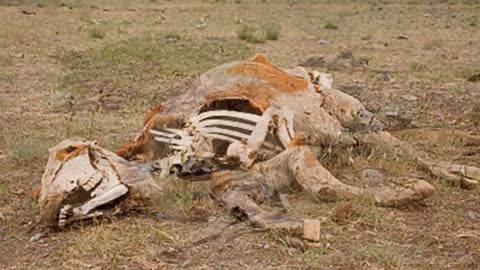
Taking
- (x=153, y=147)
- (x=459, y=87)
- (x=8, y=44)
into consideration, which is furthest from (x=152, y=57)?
Result: (x=153, y=147)

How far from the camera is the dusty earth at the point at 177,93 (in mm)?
3861

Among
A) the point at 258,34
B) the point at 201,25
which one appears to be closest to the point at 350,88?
the point at 258,34

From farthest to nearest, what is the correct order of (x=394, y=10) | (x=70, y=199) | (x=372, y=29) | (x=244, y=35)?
(x=394, y=10), (x=372, y=29), (x=244, y=35), (x=70, y=199)

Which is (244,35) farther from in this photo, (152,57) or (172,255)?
(172,255)

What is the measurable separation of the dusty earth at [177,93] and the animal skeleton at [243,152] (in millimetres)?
116

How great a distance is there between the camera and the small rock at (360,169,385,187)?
5035mm

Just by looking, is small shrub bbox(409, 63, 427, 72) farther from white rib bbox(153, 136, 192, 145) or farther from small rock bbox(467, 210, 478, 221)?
white rib bbox(153, 136, 192, 145)

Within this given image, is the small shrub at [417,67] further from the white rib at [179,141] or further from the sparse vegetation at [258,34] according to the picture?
the white rib at [179,141]

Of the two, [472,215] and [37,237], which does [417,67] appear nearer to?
[472,215]

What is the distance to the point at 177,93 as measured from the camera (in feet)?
22.4

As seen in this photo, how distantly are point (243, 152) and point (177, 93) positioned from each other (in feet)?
7.78

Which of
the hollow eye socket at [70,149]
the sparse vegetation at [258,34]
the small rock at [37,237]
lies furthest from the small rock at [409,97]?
the sparse vegetation at [258,34]

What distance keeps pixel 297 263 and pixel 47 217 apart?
149 cm

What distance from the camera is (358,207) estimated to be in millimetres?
4332
